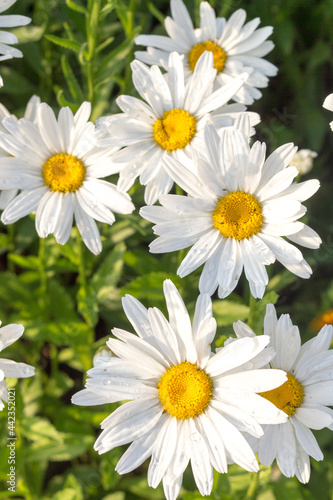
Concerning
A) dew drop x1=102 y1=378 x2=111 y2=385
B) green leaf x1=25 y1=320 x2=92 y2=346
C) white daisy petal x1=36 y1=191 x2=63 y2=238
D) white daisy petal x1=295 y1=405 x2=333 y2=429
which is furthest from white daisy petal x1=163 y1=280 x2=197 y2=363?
green leaf x1=25 y1=320 x2=92 y2=346

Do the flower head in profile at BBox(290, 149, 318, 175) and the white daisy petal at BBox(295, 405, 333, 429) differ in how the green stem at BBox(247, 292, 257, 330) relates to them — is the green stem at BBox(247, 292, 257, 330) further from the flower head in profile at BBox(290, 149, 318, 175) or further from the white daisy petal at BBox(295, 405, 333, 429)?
the flower head in profile at BBox(290, 149, 318, 175)

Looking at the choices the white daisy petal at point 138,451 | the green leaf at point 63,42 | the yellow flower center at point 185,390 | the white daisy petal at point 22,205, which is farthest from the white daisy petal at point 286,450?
the green leaf at point 63,42

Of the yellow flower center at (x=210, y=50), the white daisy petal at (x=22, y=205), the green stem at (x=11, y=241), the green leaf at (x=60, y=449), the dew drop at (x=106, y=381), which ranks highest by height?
the yellow flower center at (x=210, y=50)

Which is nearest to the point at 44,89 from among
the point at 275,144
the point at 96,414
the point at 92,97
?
the point at 92,97

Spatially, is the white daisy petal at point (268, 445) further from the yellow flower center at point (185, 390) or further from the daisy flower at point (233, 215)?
the daisy flower at point (233, 215)

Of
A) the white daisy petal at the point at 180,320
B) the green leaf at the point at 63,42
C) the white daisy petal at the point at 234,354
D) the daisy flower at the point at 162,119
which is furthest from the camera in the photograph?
the green leaf at the point at 63,42

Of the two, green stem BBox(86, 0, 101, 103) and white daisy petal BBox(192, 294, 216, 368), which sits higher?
green stem BBox(86, 0, 101, 103)
